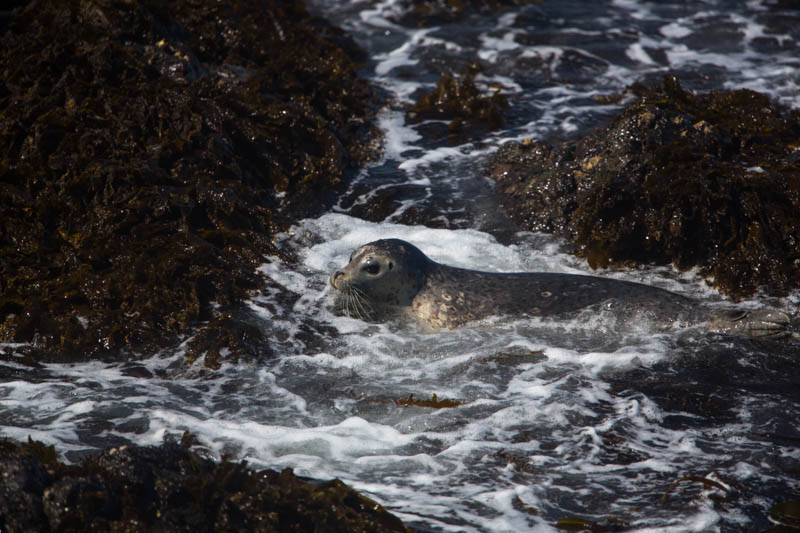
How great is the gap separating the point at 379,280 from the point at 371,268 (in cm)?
12

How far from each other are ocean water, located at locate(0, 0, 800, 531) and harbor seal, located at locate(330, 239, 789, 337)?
17 cm

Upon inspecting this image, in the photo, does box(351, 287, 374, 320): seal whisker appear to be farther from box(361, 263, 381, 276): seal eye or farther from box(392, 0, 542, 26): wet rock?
box(392, 0, 542, 26): wet rock

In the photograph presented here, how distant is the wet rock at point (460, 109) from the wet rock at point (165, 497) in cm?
667

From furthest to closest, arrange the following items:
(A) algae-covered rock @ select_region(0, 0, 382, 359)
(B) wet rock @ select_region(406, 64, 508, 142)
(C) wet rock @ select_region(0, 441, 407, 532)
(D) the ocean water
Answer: (B) wet rock @ select_region(406, 64, 508, 142) < (A) algae-covered rock @ select_region(0, 0, 382, 359) < (D) the ocean water < (C) wet rock @ select_region(0, 441, 407, 532)

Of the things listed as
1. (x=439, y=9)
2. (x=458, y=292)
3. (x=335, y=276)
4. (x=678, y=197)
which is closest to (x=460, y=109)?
(x=678, y=197)

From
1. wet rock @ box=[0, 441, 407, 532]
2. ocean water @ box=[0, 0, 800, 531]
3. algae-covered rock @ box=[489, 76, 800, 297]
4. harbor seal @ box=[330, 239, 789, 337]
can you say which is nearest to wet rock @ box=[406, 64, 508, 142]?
ocean water @ box=[0, 0, 800, 531]

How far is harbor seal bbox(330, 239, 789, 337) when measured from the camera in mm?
5967

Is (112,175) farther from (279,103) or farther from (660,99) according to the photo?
(660,99)

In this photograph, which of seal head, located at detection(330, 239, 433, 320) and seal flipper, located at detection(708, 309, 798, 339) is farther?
seal head, located at detection(330, 239, 433, 320)

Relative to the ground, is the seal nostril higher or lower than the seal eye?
lower

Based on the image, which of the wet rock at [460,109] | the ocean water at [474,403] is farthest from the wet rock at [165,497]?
the wet rock at [460,109]

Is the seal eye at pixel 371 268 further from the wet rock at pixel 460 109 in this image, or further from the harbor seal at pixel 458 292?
the wet rock at pixel 460 109

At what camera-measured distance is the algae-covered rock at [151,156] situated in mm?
5965

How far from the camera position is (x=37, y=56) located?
320 inches
